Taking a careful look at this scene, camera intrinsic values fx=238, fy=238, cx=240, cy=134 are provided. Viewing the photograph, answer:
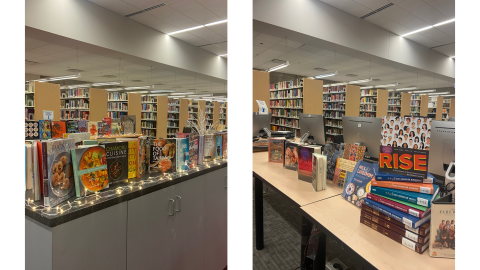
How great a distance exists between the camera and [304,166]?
Result: 185 centimetres

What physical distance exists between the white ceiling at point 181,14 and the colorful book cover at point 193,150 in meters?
2.43

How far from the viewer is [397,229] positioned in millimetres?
1021

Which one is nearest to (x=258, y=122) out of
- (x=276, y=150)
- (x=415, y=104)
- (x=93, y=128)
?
(x=276, y=150)

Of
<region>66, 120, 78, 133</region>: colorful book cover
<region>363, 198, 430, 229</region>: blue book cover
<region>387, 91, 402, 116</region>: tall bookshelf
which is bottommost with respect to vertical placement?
<region>363, 198, 430, 229</region>: blue book cover

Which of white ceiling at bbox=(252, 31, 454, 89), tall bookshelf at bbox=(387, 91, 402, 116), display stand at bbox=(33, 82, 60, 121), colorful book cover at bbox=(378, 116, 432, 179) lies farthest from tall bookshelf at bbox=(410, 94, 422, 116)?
display stand at bbox=(33, 82, 60, 121)

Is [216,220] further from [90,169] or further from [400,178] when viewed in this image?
[400,178]

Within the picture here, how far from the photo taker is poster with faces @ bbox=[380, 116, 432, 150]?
3.69 ft

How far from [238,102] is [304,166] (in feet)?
4.44

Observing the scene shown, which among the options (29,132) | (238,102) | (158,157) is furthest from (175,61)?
(238,102)

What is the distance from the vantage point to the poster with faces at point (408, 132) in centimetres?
113

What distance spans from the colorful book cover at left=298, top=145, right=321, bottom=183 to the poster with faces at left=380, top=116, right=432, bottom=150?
59 centimetres

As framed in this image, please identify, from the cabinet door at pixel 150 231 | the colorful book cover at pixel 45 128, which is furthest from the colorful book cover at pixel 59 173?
the colorful book cover at pixel 45 128

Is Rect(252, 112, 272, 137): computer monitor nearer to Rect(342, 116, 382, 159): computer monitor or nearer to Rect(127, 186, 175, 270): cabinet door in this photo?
Rect(342, 116, 382, 159): computer monitor

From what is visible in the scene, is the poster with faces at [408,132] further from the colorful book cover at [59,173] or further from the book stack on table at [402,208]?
the colorful book cover at [59,173]
